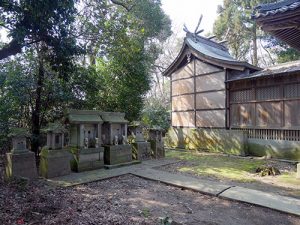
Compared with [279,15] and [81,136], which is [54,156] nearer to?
[81,136]

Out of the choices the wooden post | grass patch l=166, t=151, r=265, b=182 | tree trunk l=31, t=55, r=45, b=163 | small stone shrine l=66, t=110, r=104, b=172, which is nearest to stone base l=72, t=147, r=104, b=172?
small stone shrine l=66, t=110, r=104, b=172

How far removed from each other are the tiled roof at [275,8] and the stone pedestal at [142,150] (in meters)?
6.68

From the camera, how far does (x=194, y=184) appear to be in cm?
618

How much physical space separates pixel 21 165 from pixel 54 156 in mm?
864

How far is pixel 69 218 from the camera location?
3.90m

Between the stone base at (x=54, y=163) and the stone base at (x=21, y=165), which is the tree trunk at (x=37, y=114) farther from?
the stone base at (x=21, y=165)

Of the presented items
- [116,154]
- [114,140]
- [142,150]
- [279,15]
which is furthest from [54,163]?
[279,15]

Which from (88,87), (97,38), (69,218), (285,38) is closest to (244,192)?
(285,38)

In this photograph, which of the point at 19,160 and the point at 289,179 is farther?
the point at 289,179

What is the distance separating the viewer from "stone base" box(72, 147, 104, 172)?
7410mm

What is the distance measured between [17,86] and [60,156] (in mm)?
2802

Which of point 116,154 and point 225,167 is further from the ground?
point 116,154

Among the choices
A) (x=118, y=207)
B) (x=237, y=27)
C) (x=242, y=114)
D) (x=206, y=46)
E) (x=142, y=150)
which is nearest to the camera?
(x=118, y=207)

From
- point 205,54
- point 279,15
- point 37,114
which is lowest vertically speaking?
point 37,114
